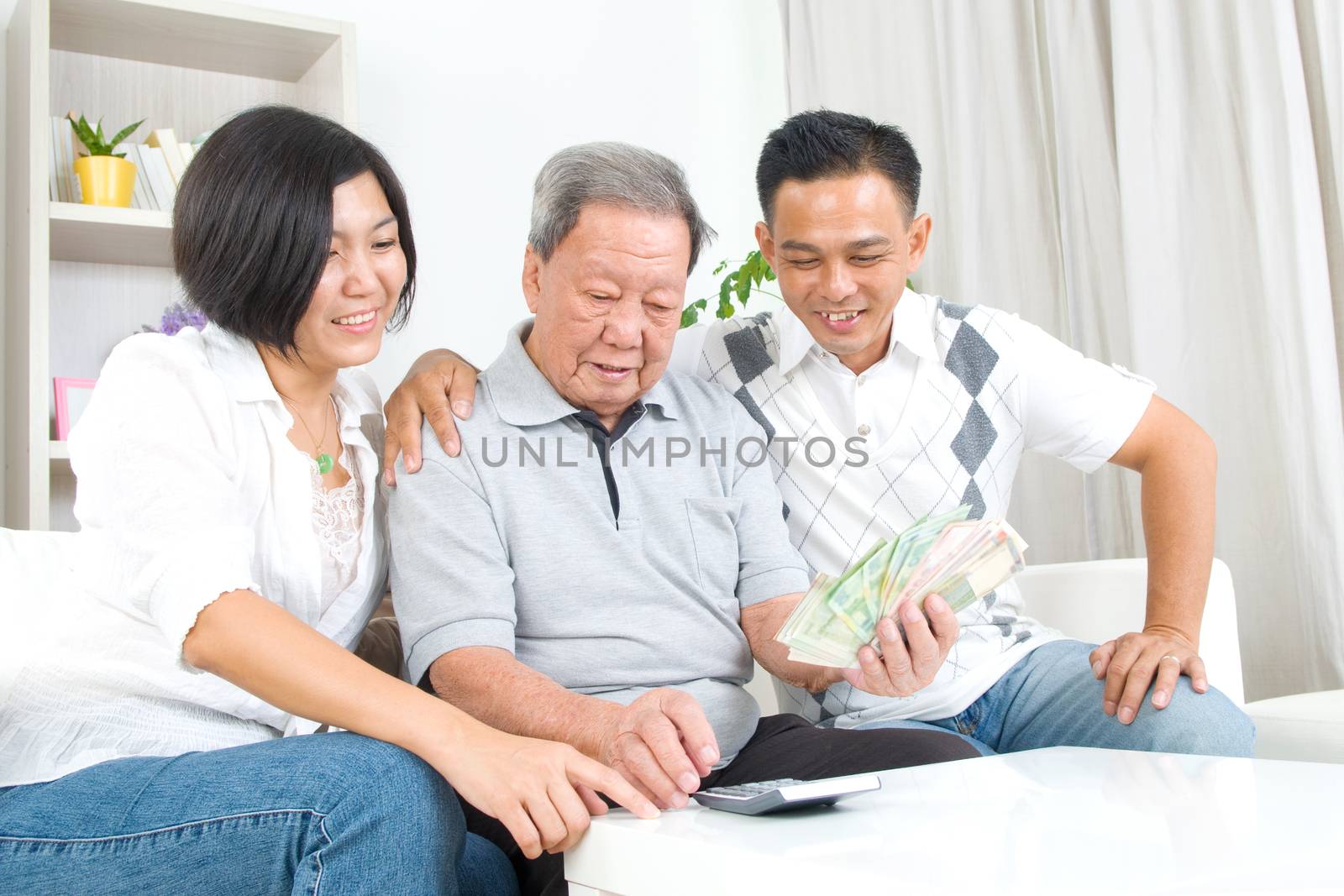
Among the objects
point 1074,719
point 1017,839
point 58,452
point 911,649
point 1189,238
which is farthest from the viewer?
point 58,452

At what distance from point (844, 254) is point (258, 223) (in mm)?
842

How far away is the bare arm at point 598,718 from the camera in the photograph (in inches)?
43.2

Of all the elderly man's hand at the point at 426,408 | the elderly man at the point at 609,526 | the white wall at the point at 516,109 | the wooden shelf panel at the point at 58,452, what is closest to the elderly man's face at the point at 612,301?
the elderly man at the point at 609,526

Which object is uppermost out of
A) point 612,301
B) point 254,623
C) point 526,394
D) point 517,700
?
point 612,301

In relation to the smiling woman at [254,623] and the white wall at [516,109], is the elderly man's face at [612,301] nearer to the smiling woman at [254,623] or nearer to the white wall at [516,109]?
the smiling woman at [254,623]

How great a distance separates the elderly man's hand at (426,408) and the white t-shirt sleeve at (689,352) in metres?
0.39

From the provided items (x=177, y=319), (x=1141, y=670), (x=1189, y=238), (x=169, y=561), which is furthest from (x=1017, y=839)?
(x=177, y=319)

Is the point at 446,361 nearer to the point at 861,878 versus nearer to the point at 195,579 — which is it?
the point at 195,579

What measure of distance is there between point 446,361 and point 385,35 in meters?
2.11

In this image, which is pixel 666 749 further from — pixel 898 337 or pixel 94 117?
pixel 94 117

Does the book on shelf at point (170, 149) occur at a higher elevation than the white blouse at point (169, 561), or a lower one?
higher

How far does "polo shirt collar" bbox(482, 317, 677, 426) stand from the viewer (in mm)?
1558

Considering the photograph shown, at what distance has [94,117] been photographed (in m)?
3.01

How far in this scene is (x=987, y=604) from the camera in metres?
1.77
